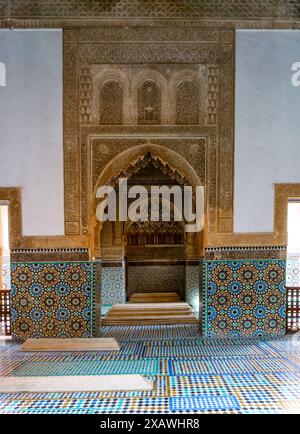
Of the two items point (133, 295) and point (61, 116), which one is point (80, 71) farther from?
point (133, 295)

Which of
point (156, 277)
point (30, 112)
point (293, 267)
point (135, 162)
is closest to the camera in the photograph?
point (30, 112)

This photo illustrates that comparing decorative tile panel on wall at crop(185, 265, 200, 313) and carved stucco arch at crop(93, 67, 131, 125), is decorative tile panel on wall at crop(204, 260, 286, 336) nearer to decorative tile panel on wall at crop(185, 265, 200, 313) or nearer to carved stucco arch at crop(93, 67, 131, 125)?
carved stucco arch at crop(93, 67, 131, 125)

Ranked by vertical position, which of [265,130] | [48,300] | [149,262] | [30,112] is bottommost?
[149,262]

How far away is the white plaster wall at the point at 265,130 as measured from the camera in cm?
459

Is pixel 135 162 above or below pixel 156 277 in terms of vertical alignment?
above

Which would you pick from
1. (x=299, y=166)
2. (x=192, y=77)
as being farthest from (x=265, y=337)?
(x=192, y=77)

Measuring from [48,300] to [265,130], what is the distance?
3048 mm

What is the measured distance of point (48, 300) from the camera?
454 cm

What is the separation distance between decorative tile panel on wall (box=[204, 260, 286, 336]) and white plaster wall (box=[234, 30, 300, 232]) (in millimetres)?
456

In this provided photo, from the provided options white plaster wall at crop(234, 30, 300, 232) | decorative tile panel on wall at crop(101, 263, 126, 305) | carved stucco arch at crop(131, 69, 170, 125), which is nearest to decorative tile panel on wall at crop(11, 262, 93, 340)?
carved stucco arch at crop(131, 69, 170, 125)

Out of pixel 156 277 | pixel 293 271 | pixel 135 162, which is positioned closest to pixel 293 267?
pixel 293 271

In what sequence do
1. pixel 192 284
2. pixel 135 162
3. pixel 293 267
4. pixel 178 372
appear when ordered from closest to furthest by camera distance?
1. pixel 178 372
2. pixel 135 162
3. pixel 192 284
4. pixel 293 267

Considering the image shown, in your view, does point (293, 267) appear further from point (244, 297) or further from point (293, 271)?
point (244, 297)

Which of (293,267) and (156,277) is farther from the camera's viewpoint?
(156,277)
